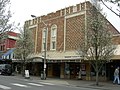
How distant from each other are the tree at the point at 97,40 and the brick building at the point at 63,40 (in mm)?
6176

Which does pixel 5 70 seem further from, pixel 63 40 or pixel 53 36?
pixel 63 40

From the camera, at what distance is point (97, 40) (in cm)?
2456

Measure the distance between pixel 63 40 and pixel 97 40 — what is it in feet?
42.3

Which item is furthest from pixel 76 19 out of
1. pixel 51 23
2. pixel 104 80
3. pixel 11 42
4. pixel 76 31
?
pixel 11 42

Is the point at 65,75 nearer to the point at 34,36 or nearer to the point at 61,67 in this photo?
the point at 61,67

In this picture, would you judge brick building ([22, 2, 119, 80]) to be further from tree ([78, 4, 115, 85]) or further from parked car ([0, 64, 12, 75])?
tree ([78, 4, 115, 85])

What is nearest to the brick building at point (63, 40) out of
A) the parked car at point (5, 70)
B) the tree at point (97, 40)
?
the parked car at point (5, 70)

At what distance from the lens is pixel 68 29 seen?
36.4 metres

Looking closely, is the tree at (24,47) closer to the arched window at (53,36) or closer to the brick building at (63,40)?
the brick building at (63,40)

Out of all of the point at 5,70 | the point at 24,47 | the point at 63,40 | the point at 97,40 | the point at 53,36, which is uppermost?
the point at 53,36

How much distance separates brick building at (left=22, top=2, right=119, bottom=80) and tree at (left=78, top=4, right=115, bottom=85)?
6176 mm

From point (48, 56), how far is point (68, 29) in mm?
5318

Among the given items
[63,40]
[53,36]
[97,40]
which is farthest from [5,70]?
[97,40]

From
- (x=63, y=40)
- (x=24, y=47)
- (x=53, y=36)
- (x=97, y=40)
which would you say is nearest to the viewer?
(x=97, y=40)
